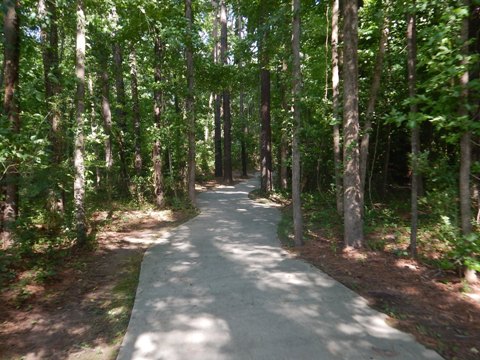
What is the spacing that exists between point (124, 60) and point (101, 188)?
6.83 metres

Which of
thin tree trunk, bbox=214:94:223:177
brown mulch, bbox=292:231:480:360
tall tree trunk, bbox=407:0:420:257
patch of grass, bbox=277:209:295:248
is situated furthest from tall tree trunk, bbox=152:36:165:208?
thin tree trunk, bbox=214:94:223:177

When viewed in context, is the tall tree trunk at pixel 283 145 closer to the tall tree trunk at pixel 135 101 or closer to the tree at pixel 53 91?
the tall tree trunk at pixel 135 101

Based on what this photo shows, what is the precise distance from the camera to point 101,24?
10.3 metres

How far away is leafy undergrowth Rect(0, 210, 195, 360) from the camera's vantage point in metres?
4.45

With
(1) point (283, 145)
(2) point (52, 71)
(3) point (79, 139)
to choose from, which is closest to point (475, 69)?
(3) point (79, 139)

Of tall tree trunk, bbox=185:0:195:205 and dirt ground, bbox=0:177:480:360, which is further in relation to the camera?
tall tree trunk, bbox=185:0:195:205

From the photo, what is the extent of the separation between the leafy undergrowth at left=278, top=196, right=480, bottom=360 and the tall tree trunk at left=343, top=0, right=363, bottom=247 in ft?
1.88

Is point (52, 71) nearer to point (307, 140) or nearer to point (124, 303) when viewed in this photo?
point (124, 303)

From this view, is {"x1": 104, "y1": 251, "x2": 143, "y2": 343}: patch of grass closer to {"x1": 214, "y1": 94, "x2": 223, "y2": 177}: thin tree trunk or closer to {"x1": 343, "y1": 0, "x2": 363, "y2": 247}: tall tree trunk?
{"x1": 343, "y1": 0, "x2": 363, "y2": 247}: tall tree trunk

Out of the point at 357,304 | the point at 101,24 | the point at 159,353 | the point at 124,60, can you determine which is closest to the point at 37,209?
the point at 101,24

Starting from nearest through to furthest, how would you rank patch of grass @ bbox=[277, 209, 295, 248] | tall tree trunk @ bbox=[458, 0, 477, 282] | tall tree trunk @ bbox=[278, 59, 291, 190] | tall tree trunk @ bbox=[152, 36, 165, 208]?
tall tree trunk @ bbox=[458, 0, 477, 282], patch of grass @ bbox=[277, 209, 295, 248], tall tree trunk @ bbox=[152, 36, 165, 208], tall tree trunk @ bbox=[278, 59, 291, 190]

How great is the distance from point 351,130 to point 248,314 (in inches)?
191

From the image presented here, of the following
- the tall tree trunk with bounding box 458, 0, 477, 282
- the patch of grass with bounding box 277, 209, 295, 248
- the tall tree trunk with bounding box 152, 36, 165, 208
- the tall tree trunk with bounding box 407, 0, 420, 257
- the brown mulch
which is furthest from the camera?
the tall tree trunk with bounding box 152, 36, 165, 208

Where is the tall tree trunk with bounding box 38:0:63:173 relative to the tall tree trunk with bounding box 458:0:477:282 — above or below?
above
